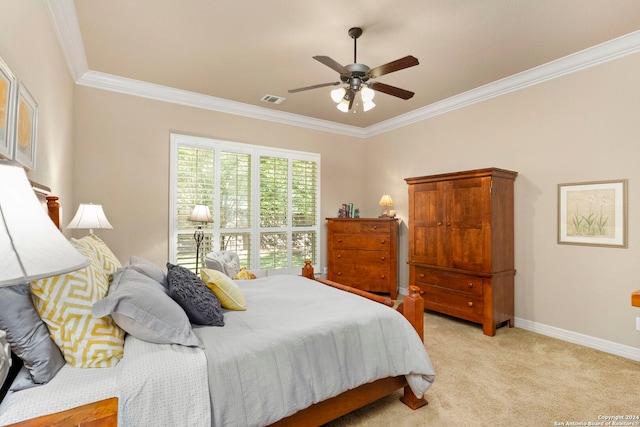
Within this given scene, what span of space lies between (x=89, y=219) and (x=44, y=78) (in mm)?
1220

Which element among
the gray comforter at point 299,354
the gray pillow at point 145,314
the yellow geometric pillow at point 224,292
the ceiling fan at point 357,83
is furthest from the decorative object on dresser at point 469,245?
the gray pillow at point 145,314

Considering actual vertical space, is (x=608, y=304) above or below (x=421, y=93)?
below

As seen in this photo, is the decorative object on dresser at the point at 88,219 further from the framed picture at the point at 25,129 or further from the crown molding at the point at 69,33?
the crown molding at the point at 69,33

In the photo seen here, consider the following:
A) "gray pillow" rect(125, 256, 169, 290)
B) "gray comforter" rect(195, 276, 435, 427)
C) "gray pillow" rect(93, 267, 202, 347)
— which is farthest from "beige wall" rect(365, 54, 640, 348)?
"gray pillow" rect(125, 256, 169, 290)

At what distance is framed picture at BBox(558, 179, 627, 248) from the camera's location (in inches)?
118

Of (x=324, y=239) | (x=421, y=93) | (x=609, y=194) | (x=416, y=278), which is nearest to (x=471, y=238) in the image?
(x=416, y=278)

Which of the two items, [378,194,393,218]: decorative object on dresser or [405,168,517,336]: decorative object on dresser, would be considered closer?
[405,168,517,336]: decorative object on dresser

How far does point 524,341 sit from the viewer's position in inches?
130

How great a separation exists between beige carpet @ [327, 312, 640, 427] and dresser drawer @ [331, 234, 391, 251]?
165 cm

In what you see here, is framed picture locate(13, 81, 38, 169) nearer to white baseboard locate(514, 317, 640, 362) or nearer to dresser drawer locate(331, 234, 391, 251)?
dresser drawer locate(331, 234, 391, 251)

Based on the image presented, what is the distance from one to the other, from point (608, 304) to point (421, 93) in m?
2.99

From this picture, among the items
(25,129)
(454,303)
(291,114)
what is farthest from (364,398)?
(291,114)

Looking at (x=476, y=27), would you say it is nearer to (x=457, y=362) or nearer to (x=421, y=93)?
(x=421, y=93)

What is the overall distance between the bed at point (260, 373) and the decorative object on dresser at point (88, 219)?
72 centimetres
